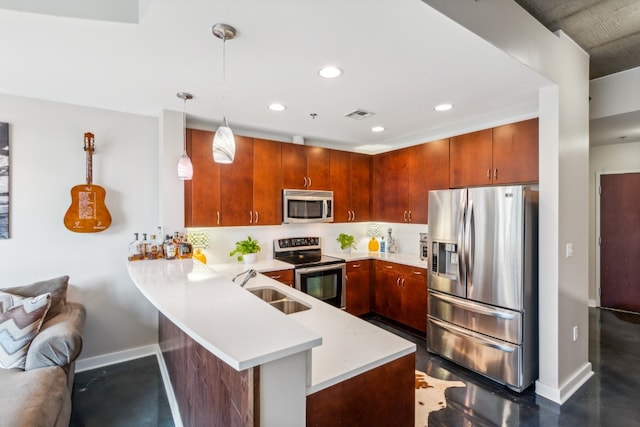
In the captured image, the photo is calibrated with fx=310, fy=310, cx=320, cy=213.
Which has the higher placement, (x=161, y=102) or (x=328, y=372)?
(x=161, y=102)

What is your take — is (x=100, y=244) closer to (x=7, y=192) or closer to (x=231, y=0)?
(x=7, y=192)

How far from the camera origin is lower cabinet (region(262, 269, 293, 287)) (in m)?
3.38

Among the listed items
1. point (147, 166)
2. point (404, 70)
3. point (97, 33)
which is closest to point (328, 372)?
point (404, 70)

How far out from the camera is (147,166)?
3180mm

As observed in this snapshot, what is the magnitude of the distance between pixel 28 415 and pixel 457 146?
4014 millimetres

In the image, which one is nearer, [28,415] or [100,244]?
[28,415]

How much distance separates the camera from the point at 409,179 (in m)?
4.06

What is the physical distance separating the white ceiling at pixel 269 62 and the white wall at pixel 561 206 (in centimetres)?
24

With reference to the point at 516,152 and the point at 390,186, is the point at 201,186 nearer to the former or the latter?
the point at 390,186

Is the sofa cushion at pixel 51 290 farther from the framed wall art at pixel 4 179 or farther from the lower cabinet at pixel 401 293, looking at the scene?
the lower cabinet at pixel 401 293

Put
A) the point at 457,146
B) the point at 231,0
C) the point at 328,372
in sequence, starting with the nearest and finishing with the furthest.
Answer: the point at 328,372
the point at 231,0
the point at 457,146

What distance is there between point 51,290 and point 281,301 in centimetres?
193

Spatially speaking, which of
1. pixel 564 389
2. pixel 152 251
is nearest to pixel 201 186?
pixel 152 251

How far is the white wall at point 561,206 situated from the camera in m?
2.38
